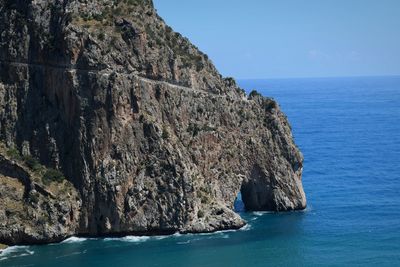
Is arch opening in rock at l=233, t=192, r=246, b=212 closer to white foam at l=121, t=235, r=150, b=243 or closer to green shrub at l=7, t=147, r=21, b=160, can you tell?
white foam at l=121, t=235, r=150, b=243

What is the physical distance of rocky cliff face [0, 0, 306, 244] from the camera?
96.9 m

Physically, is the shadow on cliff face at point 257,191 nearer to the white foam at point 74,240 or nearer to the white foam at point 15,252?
the white foam at point 74,240

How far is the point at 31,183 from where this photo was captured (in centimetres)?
9569

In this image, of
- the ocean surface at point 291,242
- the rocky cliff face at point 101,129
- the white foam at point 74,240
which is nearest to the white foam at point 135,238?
the ocean surface at point 291,242

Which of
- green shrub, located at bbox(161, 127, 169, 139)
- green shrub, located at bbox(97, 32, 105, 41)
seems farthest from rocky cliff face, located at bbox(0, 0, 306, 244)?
green shrub, located at bbox(161, 127, 169, 139)

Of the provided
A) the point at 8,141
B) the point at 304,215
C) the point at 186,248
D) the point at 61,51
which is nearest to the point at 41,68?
the point at 61,51

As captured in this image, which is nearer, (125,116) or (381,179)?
(125,116)

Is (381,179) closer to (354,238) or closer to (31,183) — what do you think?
(354,238)

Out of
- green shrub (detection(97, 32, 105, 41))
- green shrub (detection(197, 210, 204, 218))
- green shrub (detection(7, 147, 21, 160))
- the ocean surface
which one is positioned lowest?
the ocean surface

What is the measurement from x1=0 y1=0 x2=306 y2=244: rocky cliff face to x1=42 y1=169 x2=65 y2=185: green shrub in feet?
2.01

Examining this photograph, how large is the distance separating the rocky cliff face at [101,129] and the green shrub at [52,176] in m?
0.61

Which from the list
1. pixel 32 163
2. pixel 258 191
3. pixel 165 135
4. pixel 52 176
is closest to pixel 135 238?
pixel 52 176

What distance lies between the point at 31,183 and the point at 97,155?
9.77 metres

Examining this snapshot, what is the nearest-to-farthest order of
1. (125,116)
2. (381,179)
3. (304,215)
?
(125,116)
(304,215)
(381,179)
